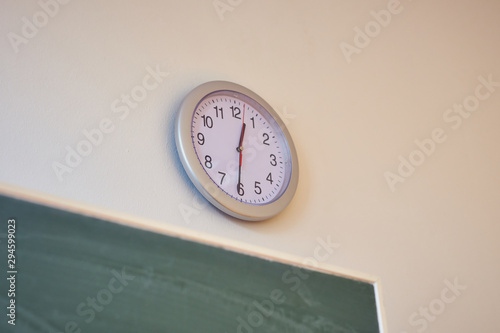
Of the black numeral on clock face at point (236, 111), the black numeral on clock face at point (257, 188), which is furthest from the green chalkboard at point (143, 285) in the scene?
the black numeral on clock face at point (236, 111)

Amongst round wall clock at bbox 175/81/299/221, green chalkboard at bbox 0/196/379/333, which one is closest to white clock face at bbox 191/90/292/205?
round wall clock at bbox 175/81/299/221

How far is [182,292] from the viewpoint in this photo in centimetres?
110

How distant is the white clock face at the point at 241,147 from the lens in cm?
132

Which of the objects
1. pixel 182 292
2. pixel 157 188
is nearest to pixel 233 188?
pixel 157 188

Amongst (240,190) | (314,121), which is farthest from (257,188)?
(314,121)

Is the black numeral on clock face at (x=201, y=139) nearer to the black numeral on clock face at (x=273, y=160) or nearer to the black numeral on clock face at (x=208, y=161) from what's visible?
the black numeral on clock face at (x=208, y=161)

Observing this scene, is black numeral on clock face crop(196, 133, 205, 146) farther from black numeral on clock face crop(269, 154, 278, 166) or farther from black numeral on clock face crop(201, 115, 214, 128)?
black numeral on clock face crop(269, 154, 278, 166)

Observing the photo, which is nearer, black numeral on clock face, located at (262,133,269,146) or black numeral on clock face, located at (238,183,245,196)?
black numeral on clock face, located at (238,183,245,196)

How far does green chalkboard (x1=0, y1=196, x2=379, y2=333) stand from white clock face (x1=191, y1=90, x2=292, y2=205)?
0.21 m

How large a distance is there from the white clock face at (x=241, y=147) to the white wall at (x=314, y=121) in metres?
0.07

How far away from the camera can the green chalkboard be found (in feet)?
3.13

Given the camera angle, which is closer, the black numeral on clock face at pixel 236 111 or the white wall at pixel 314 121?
the white wall at pixel 314 121

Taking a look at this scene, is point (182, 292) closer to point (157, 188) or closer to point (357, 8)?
point (157, 188)

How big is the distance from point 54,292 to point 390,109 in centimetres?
137
